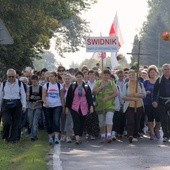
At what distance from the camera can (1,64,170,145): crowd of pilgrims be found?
17453mm

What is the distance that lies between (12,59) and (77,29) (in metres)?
46.6

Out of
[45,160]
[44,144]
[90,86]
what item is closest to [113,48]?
[90,86]

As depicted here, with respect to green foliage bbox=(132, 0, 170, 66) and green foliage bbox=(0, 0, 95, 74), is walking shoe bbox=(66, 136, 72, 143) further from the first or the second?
green foliage bbox=(132, 0, 170, 66)

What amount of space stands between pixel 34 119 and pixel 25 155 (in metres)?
3.67

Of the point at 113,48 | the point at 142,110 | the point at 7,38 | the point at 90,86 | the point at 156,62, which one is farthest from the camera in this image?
the point at 156,62

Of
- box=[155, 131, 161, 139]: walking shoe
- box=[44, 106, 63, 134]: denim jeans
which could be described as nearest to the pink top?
box=[44, 106, 63, 134]: denim jeans

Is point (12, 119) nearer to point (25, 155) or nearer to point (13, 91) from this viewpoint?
point (13, 91)

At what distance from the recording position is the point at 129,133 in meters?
17.7

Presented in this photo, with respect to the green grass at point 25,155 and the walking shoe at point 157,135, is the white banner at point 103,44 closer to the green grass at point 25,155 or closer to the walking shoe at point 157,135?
the walking shoe at point 157,135

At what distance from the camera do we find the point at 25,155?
14.4 meters

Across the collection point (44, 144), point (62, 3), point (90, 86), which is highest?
point (62, 3)

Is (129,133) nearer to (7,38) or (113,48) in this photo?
(7,38)

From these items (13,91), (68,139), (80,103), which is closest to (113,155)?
(80,103)

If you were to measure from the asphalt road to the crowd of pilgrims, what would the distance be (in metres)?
0.40
